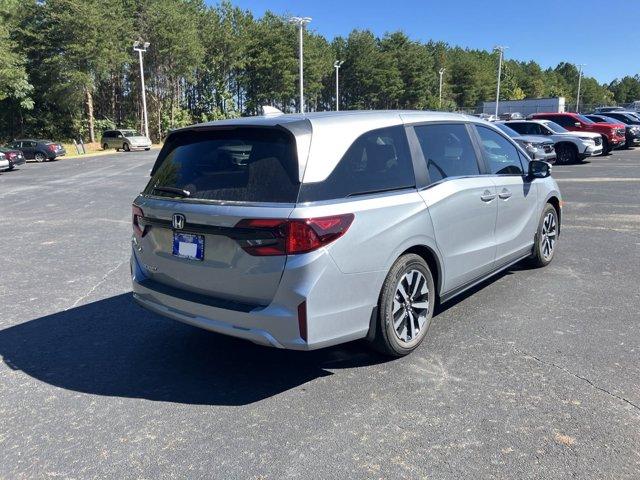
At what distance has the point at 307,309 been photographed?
10.4 ft

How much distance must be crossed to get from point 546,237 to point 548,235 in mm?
64

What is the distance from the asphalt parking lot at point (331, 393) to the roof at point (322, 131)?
1439 millimetres

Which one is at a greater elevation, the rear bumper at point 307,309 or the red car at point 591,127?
the red car at point 591,127

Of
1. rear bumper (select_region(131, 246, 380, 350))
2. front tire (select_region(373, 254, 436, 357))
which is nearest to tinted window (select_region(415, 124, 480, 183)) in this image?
front tire (select_region(373, 254, 436, 357))

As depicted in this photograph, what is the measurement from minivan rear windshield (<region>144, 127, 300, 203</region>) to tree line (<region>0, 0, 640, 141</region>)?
36.3 metres

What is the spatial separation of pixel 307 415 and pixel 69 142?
56247 mm

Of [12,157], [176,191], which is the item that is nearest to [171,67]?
[12,157]

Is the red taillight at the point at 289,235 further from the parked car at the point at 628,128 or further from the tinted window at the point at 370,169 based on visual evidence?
the parked car at the point at 628,128

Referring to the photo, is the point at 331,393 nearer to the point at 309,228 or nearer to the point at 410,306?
the point at 410,306

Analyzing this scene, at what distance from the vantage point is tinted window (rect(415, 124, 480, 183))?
425 cm

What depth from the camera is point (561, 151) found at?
20.5 meters

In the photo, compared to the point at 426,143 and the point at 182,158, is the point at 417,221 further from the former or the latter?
the point at 182,158

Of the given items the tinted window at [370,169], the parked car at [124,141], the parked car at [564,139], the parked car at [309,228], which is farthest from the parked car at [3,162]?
the tinted window at [370,169]

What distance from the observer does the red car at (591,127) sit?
74.1 feet
